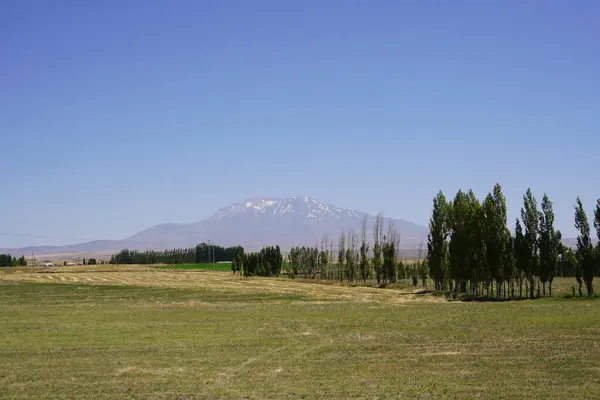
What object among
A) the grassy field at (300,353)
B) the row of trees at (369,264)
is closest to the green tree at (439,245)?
the row of trees at (369,264)

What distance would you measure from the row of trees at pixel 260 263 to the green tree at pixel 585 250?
85833 mm

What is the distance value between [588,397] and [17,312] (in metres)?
45.5

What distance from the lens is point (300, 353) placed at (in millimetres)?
30891

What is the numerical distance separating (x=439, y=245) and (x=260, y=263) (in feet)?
246

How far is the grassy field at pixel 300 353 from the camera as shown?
2314 centimetres

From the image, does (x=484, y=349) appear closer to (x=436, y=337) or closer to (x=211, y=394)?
(x=436, y=337)

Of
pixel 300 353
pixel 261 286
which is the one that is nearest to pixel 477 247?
pixel 261 286

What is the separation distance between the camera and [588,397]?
69.4 feet

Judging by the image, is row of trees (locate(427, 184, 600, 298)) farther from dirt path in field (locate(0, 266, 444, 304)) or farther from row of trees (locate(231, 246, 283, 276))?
row of trees (locate(231, 246, 283, 276))

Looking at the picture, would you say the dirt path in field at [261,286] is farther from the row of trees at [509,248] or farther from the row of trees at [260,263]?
the row of trees at [260,263]

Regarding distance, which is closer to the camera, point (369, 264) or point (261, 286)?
point (261, 286)

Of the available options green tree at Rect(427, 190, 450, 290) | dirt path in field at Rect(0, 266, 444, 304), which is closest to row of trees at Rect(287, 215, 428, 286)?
dirt path in field at Rect(0, 266, 444, 304)

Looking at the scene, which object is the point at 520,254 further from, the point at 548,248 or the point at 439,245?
the point at 439,245

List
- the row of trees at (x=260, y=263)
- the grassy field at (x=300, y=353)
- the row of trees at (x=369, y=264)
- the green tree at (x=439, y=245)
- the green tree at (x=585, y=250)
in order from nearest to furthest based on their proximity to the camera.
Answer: the grassy field at (x=300, y=353) → the green tree at (x=585, y=250) → the green tree at (x=439, y=245) → the row of trees at (x=369, y=264) → the row of trees at (x=260, y=263)
